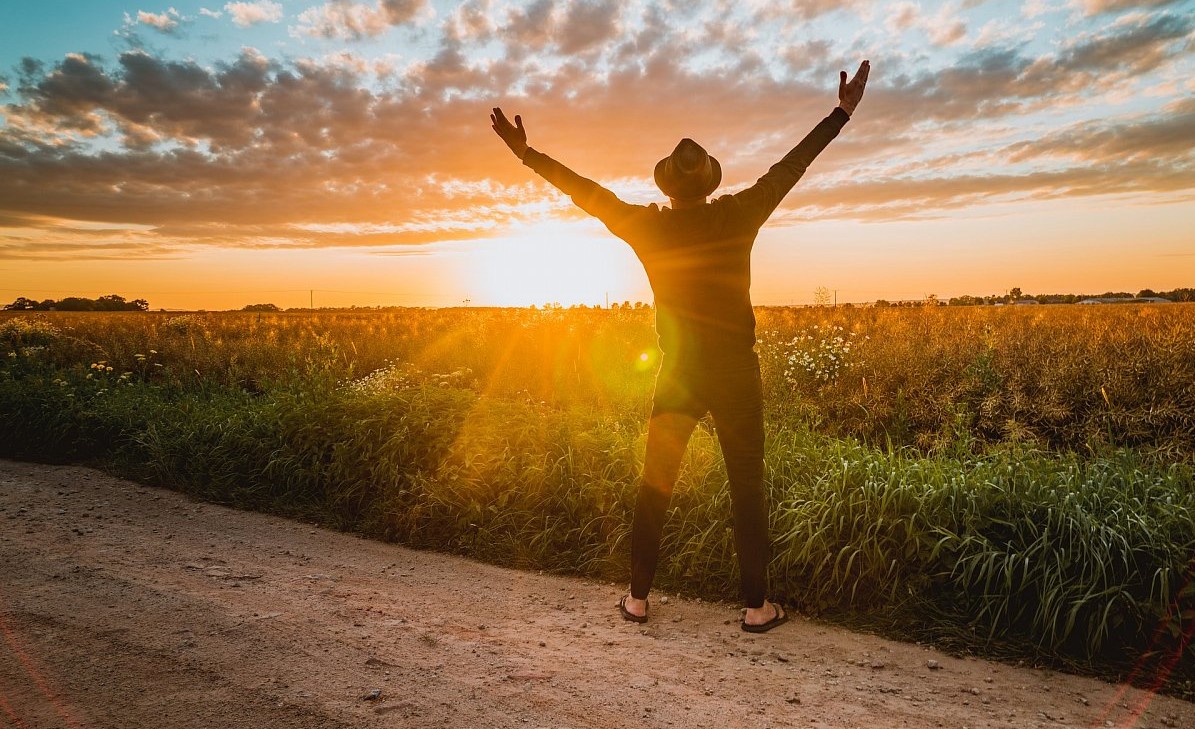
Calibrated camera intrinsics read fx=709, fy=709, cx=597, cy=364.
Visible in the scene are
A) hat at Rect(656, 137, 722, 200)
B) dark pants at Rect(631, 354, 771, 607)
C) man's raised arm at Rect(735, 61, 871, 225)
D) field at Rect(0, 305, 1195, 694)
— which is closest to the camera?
hat at Rect(656, 137, 722, 200)

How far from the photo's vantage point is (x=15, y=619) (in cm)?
383

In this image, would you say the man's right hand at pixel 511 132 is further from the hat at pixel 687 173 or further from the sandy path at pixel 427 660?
the sandy path at pixel 427 660

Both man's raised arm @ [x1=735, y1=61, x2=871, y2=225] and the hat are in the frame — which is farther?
man's raised arm @ [x1=735, y1=61, x2=871, y2=225]

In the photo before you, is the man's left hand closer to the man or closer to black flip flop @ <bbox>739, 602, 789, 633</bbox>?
the man

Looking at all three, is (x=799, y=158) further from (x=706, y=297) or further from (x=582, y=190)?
(x=582, y=190)

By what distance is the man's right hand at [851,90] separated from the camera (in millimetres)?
4016

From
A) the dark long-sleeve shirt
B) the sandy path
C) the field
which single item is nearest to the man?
the dark long-sleeve shirt

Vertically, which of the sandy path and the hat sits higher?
the hat

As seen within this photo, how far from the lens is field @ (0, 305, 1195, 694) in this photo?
13.1 feet

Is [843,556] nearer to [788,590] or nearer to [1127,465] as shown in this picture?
[788,590]

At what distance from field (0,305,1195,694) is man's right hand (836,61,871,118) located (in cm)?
240

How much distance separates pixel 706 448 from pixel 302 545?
3.25m

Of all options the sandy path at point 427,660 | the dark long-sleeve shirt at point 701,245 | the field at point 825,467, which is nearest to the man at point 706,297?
the dark long-sleeve shirt at point 701,245

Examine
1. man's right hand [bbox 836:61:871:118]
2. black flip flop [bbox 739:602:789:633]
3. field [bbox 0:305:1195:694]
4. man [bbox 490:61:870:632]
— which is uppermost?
man's right hand [bbox 836:61:871:118]
